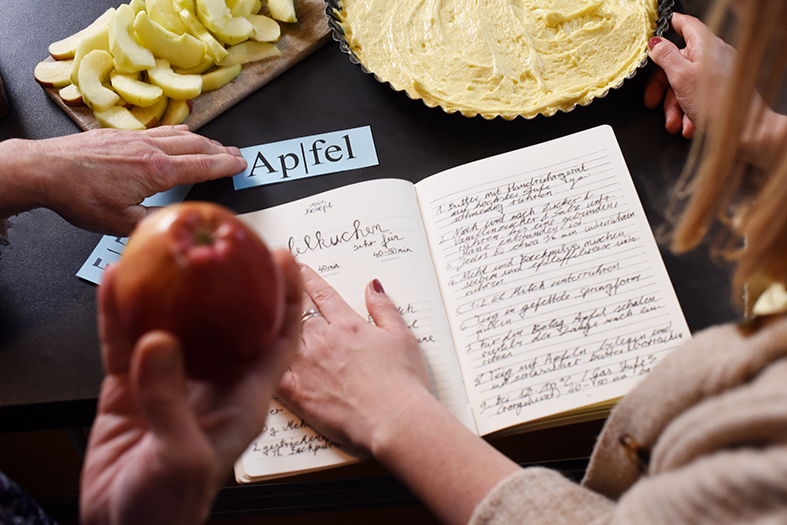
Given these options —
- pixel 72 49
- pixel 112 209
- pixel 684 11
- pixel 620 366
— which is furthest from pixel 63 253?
pixel 684 11

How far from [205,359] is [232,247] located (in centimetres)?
10

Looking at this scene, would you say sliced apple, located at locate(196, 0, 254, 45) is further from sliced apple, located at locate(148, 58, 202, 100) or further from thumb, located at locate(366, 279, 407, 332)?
thumb, located at locate(366, 279, 407, 332)

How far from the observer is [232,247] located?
489mm

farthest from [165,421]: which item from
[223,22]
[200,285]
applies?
[223,22]

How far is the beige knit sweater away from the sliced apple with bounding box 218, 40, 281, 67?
0.91m

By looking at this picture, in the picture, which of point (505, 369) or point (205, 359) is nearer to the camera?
point (205, 359)

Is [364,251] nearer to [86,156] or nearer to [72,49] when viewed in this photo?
[86,156]

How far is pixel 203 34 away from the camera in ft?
3.55

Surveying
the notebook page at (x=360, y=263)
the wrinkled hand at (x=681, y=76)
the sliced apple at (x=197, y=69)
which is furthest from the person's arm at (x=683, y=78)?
the sliced apple at (x=197, y=69)

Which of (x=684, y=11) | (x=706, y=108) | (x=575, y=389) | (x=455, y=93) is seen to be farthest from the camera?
(x=684, y=11)

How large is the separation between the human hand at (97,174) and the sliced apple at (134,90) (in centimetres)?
13

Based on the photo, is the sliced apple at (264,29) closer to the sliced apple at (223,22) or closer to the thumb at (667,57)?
the sliced apple at (223,22)

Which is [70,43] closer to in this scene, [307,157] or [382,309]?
[307,157]

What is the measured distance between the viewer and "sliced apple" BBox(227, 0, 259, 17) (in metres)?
1.10
